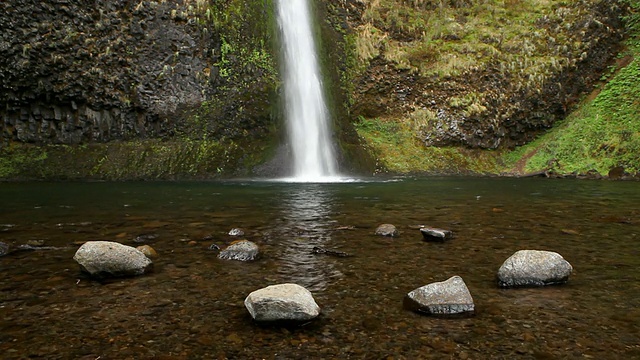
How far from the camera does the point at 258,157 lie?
2347 cm

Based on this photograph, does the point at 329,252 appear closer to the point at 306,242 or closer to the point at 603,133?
the point at 306,242

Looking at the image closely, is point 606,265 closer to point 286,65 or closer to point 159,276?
point 159,276

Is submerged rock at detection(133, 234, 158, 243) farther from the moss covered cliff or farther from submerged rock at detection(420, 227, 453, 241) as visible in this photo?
the moss covered cliff

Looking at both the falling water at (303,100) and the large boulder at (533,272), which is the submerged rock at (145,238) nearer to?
the large boulder at (533,272)

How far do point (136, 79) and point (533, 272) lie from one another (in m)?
24.5

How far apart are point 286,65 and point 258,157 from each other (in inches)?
240

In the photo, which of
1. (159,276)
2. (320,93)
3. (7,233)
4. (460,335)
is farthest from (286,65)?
(460,335)

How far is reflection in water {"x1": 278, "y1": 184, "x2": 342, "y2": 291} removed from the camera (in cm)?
471

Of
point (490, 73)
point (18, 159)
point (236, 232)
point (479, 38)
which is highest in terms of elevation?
point (479, 38)

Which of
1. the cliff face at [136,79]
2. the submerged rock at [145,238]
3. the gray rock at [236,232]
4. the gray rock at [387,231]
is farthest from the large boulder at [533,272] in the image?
the cliff face at [136,79]

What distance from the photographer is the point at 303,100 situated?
24.6 m

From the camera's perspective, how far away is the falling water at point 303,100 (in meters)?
23.8

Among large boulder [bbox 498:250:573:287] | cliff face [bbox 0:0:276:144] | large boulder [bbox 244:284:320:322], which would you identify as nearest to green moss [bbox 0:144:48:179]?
cliff face [bbox 0:0:276:144]

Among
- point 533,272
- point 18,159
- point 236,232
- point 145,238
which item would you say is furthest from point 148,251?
point 18,159
